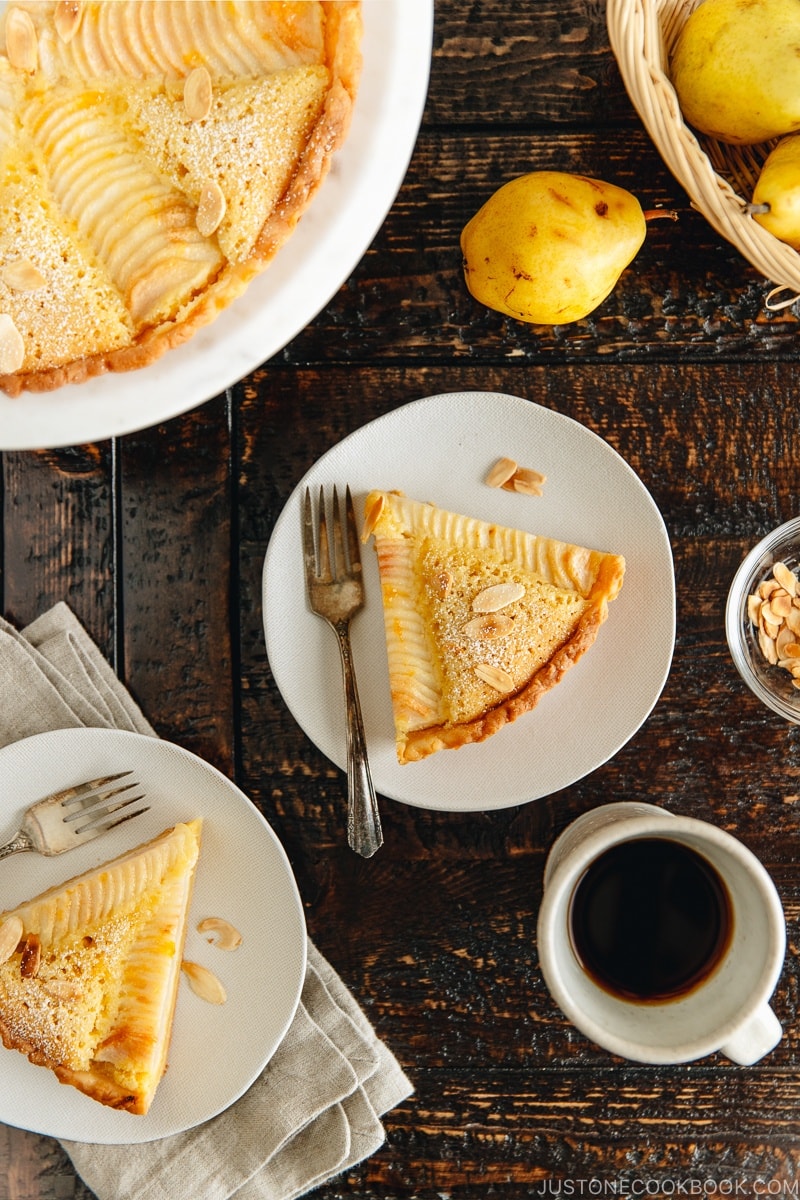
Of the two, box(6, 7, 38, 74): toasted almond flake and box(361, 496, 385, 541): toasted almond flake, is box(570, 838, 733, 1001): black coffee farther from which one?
box(6, 7, 38, 74): toasted almond flake

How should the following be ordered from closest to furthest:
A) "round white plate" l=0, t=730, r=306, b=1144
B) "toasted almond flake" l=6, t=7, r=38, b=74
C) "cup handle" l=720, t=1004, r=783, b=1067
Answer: "toasted almond flake" l=6, t=7, r=38, b=74, "cup handle" l=720, t=1004, r=783, b=1067, "round white plate" l=0, t=730, r=306, b=1144

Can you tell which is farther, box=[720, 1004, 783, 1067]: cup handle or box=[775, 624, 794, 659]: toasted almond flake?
box=[775, 624, 794, 659]: toasted almond flake

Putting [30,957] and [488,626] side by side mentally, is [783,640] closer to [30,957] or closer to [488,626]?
A: [488,626]

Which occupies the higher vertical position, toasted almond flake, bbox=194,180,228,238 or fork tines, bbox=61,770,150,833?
toasted almond flake, bbox=194,180,228,238

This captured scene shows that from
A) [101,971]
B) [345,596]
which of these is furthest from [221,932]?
[345,596]

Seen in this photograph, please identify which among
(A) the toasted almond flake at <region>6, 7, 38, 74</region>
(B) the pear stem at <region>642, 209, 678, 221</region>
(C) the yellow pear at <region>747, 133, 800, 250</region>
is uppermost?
(A) the toasted almond flake at <region>6, 7, 38, 74</region>

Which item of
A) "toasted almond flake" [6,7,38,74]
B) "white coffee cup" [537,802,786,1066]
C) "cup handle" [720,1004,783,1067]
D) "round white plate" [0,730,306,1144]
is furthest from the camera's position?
"round white plate" [0,730,306,1144]

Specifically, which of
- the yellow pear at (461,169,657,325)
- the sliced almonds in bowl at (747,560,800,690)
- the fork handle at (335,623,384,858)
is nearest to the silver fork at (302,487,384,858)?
the fork handle at (335,623,384,858)

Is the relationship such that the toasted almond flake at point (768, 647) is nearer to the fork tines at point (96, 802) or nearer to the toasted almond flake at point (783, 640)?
the toasted almond flake at point (783, 640)
